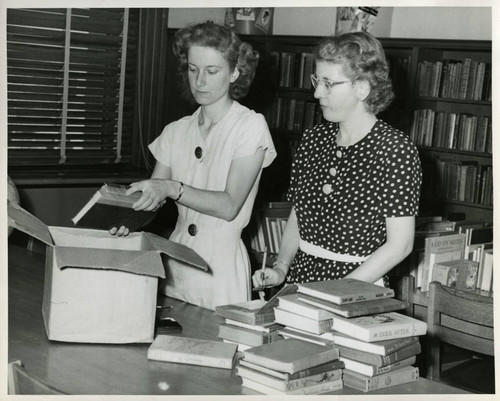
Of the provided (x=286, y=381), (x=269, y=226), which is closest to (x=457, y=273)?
(x=269, y=226)

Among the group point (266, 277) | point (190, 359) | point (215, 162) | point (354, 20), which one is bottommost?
point (190, 359)

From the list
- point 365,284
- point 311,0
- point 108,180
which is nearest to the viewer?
point 365,284

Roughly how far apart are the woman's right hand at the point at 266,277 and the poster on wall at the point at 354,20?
2.83m

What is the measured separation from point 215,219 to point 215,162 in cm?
18

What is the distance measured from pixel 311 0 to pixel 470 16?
2.66 meters

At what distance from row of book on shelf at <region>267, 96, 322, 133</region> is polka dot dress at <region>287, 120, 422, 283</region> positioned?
291cm

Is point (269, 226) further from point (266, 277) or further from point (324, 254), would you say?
point (266, 277)

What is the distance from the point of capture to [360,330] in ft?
5.26

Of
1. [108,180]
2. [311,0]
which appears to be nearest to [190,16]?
[108,180]

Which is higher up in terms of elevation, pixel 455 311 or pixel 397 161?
pixel 397 161

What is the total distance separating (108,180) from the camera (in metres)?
4.78

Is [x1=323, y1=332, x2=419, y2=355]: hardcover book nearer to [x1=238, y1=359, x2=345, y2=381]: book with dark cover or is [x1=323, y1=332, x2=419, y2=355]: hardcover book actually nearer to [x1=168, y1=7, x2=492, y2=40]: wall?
[x1=238, y1=359, x2=345, y2=381]: book with dark cover

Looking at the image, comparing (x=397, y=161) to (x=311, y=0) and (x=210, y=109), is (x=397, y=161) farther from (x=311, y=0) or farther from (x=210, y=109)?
(x=210, y=109)

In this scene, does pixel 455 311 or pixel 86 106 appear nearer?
pixel 455 311
